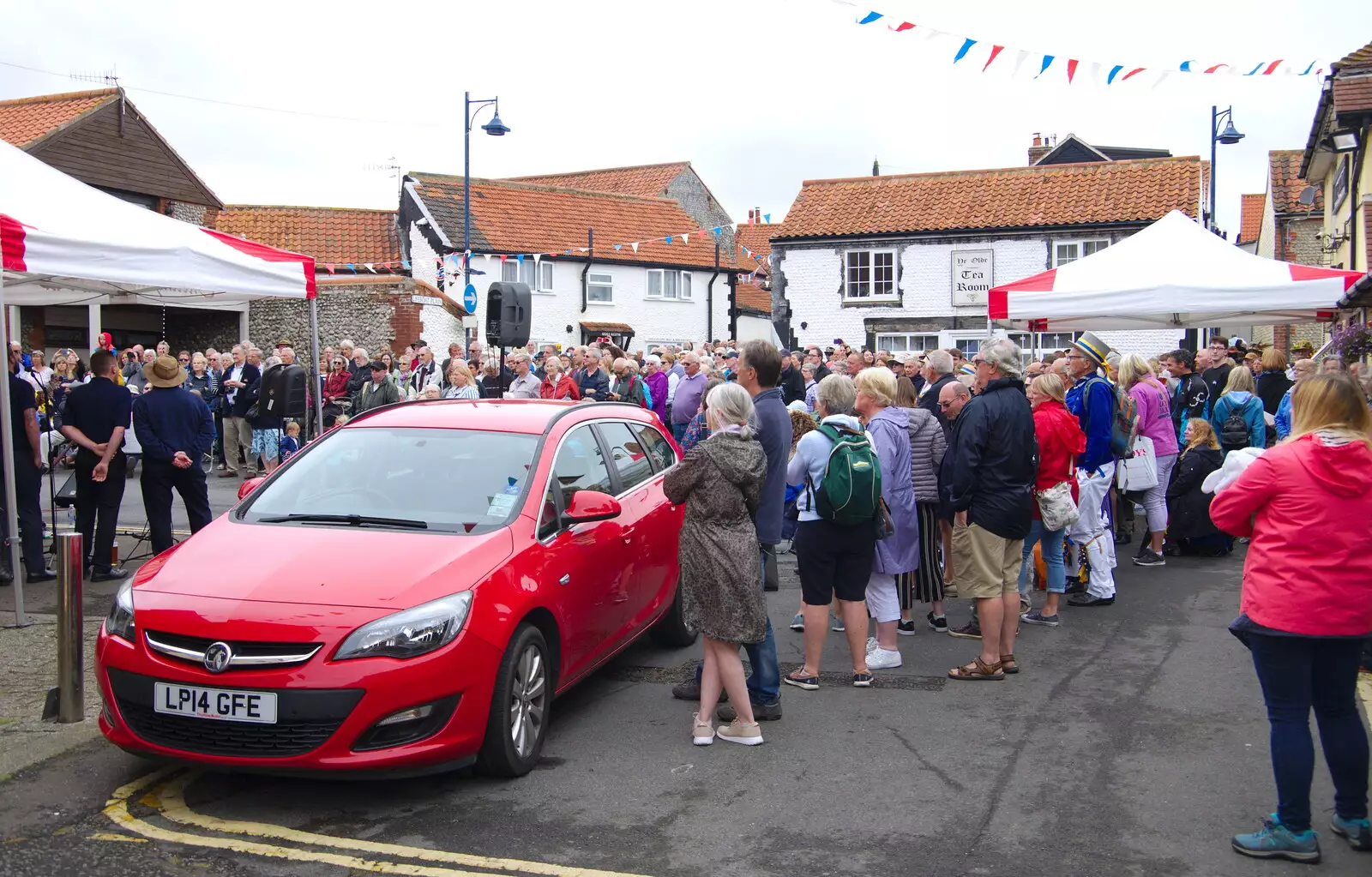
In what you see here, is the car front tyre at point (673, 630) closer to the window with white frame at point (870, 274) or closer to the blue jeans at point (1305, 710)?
the blue jeans at point (1305, 710)

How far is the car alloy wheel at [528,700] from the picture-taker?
16.2ft

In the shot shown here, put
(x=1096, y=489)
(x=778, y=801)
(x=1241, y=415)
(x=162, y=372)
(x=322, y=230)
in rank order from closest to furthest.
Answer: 1. (x=778, y=801)
2. (x=1096, y=489)
3. (x=162, y=372)
4. (x=1241, y=415)
5. (x=322, y=230)

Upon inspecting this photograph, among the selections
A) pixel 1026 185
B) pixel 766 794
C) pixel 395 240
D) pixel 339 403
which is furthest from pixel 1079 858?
pixel 395 240

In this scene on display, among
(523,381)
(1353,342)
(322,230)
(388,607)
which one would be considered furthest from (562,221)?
(388,607)

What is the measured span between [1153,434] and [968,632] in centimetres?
424

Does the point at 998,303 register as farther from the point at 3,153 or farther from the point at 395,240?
the point at 395,240

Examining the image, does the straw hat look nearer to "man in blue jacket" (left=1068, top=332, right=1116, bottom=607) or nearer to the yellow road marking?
the yellow road marking

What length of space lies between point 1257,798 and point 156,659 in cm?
457

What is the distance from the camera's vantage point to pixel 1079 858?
13.6ft

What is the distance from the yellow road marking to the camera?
160 inches

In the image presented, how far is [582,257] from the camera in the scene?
3909 cm

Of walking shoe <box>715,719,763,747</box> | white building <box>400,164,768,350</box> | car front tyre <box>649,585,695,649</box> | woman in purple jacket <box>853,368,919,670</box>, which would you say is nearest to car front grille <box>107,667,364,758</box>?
walking shoe <box>715,719,763,747</box>

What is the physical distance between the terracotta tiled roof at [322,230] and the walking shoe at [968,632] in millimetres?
30618

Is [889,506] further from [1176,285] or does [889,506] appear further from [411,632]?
[1176,285]
